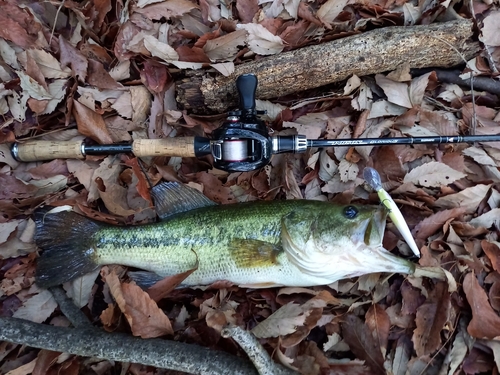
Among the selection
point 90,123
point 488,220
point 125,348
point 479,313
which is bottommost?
point 479,313

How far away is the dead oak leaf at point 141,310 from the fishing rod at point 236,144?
96cm

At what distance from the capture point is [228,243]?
8.95 ft

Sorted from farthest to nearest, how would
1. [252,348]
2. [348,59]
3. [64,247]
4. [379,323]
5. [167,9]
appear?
[167,9], [348,59], [64,247], [379,323], [252,348]

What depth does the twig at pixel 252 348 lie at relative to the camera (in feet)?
7.18

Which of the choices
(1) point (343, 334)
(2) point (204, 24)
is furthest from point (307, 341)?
(2) point (204, 24)

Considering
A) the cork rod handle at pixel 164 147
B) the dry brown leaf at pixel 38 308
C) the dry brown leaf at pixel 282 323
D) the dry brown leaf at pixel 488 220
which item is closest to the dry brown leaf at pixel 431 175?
the dry brown leaf at pixel 488 220

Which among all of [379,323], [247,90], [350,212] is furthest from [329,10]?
[379,323]

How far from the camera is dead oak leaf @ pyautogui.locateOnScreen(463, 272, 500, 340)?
272cm

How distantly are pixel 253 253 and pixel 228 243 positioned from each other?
0.59 ft

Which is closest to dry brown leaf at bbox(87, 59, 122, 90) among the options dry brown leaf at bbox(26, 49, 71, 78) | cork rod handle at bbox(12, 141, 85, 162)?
dry brown leaf at bbox(26, 49, 71, 78)

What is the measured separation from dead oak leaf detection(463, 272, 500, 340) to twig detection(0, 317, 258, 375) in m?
1.51

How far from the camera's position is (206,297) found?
2.94 metres

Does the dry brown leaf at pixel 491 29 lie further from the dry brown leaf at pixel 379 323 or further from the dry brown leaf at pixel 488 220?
the dry brown leaf at pixel 379 323

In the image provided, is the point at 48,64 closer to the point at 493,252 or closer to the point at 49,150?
the point at 49,150
